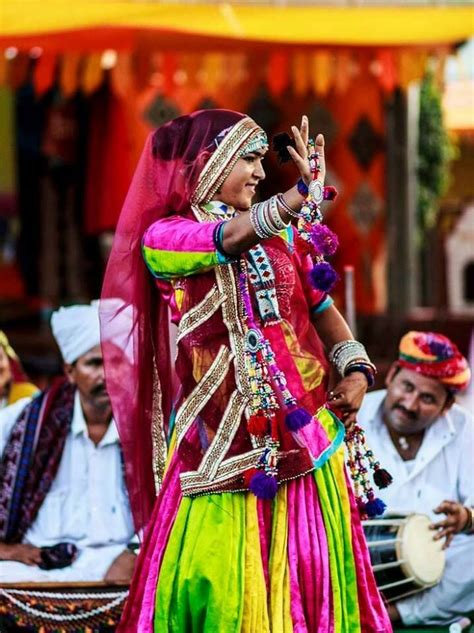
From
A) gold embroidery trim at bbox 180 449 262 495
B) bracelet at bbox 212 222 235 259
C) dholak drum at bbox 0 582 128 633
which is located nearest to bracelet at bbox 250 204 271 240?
bracelet at bbox 212 222 235 259

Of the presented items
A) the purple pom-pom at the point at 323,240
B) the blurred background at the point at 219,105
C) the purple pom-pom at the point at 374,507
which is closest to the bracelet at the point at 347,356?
the purple pom-pom at the point at 374,507

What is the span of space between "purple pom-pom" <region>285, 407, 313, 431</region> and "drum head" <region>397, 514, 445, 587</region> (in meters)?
1.90

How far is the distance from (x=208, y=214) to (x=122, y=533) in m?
2.19

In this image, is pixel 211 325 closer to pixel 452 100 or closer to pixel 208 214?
pixel 208 214

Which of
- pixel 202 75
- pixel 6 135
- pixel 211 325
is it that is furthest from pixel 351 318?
pixel 6 135

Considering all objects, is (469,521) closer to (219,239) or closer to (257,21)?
(219,239)

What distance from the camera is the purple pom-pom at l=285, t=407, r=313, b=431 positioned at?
180 inches

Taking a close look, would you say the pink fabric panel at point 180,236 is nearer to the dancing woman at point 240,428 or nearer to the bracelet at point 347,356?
the dancing woman at point 240,428

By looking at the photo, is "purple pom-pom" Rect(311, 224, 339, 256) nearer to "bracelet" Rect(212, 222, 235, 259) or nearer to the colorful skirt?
"bracelet" Rect(212, 222, 235, 259)

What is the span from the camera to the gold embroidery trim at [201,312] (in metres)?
4.67

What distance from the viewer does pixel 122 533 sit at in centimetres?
651

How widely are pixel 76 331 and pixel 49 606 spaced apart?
1.18 metres

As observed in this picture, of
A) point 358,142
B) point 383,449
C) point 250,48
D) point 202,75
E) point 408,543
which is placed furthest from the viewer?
point 358,142

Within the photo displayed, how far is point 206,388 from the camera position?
186 inches
